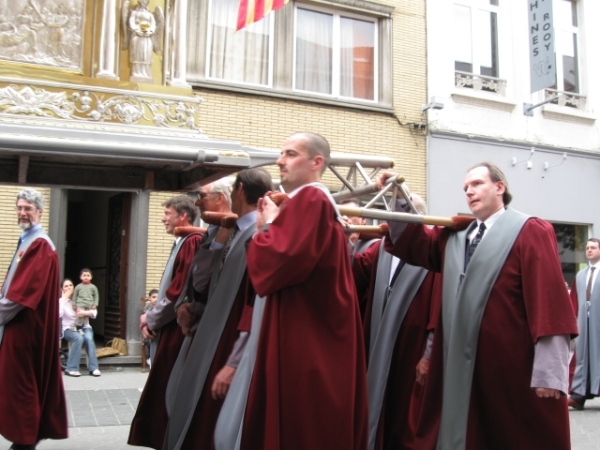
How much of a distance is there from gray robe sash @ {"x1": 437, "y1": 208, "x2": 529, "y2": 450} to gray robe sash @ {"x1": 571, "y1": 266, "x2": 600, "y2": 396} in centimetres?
527

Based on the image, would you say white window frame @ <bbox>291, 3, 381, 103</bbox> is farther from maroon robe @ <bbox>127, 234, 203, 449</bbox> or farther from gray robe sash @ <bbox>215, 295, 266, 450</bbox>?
gray robe sash @ <bbox>215, 295, 266, 450</bbox>

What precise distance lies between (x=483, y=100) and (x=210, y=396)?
1151 centimetres

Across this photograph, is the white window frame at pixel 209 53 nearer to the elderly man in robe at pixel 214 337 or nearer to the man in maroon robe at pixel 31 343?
the man in maroon robe at pixel 31 343

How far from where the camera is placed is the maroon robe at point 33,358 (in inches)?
213

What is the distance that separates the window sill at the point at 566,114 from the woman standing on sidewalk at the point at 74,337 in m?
9.89

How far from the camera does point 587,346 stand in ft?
29.2

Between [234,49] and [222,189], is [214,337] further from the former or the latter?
[234,49]

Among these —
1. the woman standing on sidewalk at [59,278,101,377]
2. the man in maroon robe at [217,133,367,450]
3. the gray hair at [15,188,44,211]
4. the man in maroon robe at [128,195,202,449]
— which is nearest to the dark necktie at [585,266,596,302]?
the man in maroon robe at [128,195,202,449]

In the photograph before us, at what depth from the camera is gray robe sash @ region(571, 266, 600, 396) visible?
8648mm

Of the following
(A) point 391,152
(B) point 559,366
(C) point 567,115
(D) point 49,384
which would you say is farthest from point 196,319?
(C) point 567,115

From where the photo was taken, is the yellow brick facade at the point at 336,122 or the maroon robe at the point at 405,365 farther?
the yellow brick facade at the point at 336,122

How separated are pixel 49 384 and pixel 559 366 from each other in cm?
387

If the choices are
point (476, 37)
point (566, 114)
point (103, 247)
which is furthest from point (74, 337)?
point (566, 114)

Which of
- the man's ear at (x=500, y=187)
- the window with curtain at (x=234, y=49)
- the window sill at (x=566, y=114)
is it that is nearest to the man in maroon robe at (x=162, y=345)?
the man's ear at (x=500, y=187)
